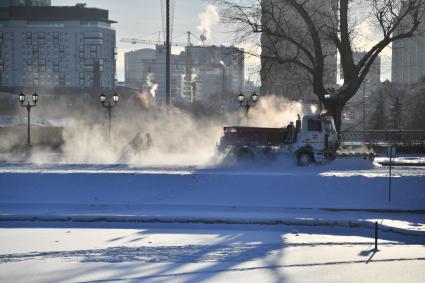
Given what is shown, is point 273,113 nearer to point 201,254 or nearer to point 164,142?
point 164,142

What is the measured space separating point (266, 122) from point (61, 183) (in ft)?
66.6

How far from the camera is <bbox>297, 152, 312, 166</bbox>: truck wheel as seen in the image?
103 feet

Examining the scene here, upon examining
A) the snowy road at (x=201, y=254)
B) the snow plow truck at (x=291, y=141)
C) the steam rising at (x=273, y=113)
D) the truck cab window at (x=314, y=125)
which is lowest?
the snowy road at (x=201, y=254)

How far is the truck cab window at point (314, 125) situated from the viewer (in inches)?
1253

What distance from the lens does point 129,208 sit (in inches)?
900

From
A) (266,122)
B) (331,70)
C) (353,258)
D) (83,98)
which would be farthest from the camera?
(83,98)

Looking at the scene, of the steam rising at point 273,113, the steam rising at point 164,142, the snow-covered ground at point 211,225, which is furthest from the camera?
the steam rising at point 273,113

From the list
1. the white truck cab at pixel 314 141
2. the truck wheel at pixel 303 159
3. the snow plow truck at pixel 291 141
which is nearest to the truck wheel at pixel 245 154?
the snow plow truck at pixel 291 141

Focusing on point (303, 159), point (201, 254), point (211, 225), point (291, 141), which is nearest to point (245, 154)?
point (291, 141)

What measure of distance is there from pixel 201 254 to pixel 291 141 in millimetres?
17212

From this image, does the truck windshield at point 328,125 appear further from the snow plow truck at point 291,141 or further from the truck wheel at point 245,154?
the truck wheel at point 245,154

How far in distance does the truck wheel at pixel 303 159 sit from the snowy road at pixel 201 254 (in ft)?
40.7

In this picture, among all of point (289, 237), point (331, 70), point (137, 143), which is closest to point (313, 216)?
point (289, 237)

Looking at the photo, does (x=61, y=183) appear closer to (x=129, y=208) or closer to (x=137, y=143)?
(x=129, y=208)
